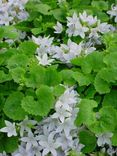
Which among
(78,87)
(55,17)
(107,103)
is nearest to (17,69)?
(78,87)

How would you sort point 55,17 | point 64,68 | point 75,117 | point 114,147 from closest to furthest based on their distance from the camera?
1. point 75,117
2. point 114,147
3. point 64,68
4. point 55,17

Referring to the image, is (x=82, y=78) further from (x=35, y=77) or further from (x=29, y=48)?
(x=29, y=48)

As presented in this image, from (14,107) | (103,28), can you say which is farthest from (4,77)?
(103,28)

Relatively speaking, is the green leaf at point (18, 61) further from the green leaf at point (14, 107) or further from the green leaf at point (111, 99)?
the green leaf at point (111, 99)

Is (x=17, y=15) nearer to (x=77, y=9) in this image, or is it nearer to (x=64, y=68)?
(x=77, y=9)

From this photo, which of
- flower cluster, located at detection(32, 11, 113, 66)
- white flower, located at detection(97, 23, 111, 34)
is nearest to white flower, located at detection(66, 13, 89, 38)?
flower cluster, located at detection(32, 11, 113, 66)

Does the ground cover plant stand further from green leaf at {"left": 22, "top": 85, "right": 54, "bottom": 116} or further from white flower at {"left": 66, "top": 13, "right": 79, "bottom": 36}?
white flower at {"left": 66, "top": 13, "right": 79, "bottom": 36}
